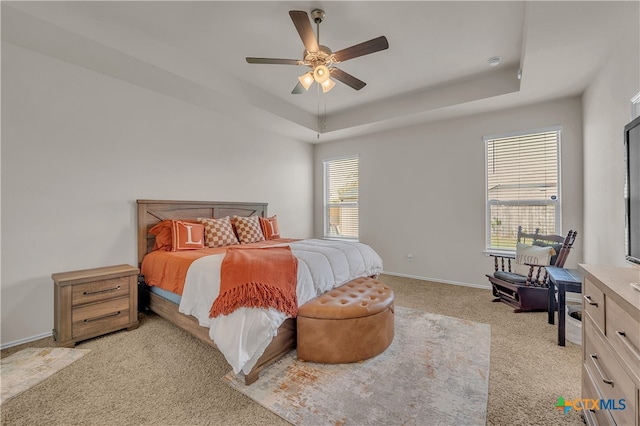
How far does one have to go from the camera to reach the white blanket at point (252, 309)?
5.79ft

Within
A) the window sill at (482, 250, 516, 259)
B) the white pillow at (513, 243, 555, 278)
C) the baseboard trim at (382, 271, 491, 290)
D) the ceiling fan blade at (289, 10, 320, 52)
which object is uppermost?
the ceiling fan blade at (289, 10, 320, 52)

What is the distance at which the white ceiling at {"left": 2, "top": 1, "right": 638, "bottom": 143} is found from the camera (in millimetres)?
2152

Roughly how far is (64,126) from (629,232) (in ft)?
14.6

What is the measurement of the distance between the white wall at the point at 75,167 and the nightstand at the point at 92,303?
250 millimetres

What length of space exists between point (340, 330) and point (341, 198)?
377 centimetres

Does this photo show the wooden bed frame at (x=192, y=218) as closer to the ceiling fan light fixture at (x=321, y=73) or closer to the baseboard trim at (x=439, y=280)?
the ceiling fan light fixture at (x=321, y=73)

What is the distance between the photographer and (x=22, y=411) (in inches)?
61.4

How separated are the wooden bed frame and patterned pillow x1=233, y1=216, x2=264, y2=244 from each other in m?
0.40

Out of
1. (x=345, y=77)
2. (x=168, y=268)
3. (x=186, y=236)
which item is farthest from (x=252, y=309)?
(x=345, y=77)

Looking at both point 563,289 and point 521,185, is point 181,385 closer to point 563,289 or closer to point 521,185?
point 563,289

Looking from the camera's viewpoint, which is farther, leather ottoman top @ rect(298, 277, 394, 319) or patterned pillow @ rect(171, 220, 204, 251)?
patterned pillow @ rect(171, 220, 204, 251)

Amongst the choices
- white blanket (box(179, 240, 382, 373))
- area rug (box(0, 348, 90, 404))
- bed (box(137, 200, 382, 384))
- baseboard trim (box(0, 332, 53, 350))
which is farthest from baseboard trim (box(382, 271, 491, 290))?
baseboard trim (box(0, 332, 53, 350))

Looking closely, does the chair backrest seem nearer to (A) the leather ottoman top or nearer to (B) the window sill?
(B) the window sill

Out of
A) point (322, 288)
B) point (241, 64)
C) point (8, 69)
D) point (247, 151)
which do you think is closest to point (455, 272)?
point (322, 288)
